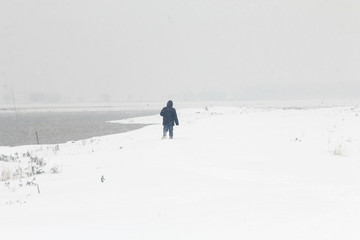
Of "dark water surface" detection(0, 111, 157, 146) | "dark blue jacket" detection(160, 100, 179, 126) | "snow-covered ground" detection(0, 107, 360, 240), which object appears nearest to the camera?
"snow-covered ground" detection(0, 107, 360, 240)

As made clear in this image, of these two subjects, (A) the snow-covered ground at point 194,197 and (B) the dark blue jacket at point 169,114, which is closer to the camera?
(A) the snow-covered ground at point 194,197

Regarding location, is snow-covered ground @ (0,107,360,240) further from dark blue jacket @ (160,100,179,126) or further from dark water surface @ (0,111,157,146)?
dark water surface @ (0,111,157,146)

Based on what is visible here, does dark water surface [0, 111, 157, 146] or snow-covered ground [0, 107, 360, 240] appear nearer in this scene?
snow-covered ground [0, 107, 360, 240]

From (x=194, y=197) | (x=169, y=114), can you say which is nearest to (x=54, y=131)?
(x=169, y=114)

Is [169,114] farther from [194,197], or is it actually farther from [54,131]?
[54,131]

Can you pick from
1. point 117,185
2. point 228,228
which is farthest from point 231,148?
point 228,228

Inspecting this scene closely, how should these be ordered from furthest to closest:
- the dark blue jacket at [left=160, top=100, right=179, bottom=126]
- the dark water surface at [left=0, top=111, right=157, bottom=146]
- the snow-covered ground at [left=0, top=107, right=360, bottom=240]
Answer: the dark water surface at [left=0, top=111, right=157, bottom=146], the dark blue jacket at [left=160, top=100, right=179, bottom=126], the snow-covered ground at [left=0, top=107, right=360, bottom=240]

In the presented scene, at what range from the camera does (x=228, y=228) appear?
5.17 m

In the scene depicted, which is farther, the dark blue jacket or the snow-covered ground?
the dark blue jacket

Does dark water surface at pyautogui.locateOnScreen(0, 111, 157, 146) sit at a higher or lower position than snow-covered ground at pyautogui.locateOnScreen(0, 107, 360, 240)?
higher

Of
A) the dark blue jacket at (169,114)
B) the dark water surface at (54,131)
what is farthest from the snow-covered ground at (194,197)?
the dark water surface at (54,131)

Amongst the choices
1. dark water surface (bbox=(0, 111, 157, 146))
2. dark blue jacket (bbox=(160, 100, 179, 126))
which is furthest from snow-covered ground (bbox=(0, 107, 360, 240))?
dark water surface (bbox=(0, 111, 157, 146))

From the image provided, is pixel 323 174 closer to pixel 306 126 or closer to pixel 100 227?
pixel 100 227

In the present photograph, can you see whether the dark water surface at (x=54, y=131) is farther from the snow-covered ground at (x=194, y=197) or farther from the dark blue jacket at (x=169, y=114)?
the snow-covered ground at (x=194, y=197)
